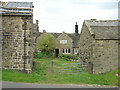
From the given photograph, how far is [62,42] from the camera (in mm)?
40344

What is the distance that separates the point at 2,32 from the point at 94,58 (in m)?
9.42

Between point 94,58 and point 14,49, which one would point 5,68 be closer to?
point 14,49

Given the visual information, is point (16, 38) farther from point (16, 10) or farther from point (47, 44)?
point (47, 44)

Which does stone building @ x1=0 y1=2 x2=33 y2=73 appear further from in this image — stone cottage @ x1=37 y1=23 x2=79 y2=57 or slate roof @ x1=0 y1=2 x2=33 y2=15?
stone cottage @ x1=37 y1=23 x2=79 y2=57

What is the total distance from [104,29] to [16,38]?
9484mm

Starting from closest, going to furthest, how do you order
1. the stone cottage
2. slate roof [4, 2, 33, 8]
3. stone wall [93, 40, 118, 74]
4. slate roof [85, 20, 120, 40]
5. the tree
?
1. stone wall [93, 40, 118, 74]
2. slate roof [4, 2, 33, 8]
3. slate roof [85, 20, 120, 40]
4. the tree
5. the stone cottage

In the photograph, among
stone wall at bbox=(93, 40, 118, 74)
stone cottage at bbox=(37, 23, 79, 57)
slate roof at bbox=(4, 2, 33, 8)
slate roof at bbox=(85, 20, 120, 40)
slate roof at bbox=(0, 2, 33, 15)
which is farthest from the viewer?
stone cottage at bbox=(37, 23, 79, 57)

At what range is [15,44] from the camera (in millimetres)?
14688

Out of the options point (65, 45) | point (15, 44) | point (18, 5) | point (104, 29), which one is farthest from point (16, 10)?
point (65, 45)

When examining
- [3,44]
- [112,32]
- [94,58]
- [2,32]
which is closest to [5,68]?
[3,44]

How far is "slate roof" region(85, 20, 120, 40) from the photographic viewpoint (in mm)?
15641

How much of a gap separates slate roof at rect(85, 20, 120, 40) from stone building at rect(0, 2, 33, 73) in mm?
6867

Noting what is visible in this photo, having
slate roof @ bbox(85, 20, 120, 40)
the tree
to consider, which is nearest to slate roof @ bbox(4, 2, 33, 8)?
slate roof @ bbox(85, 20, 120, 40)

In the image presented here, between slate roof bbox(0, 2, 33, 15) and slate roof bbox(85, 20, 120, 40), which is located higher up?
slate roof bbox(0, 2, 33, 15)
